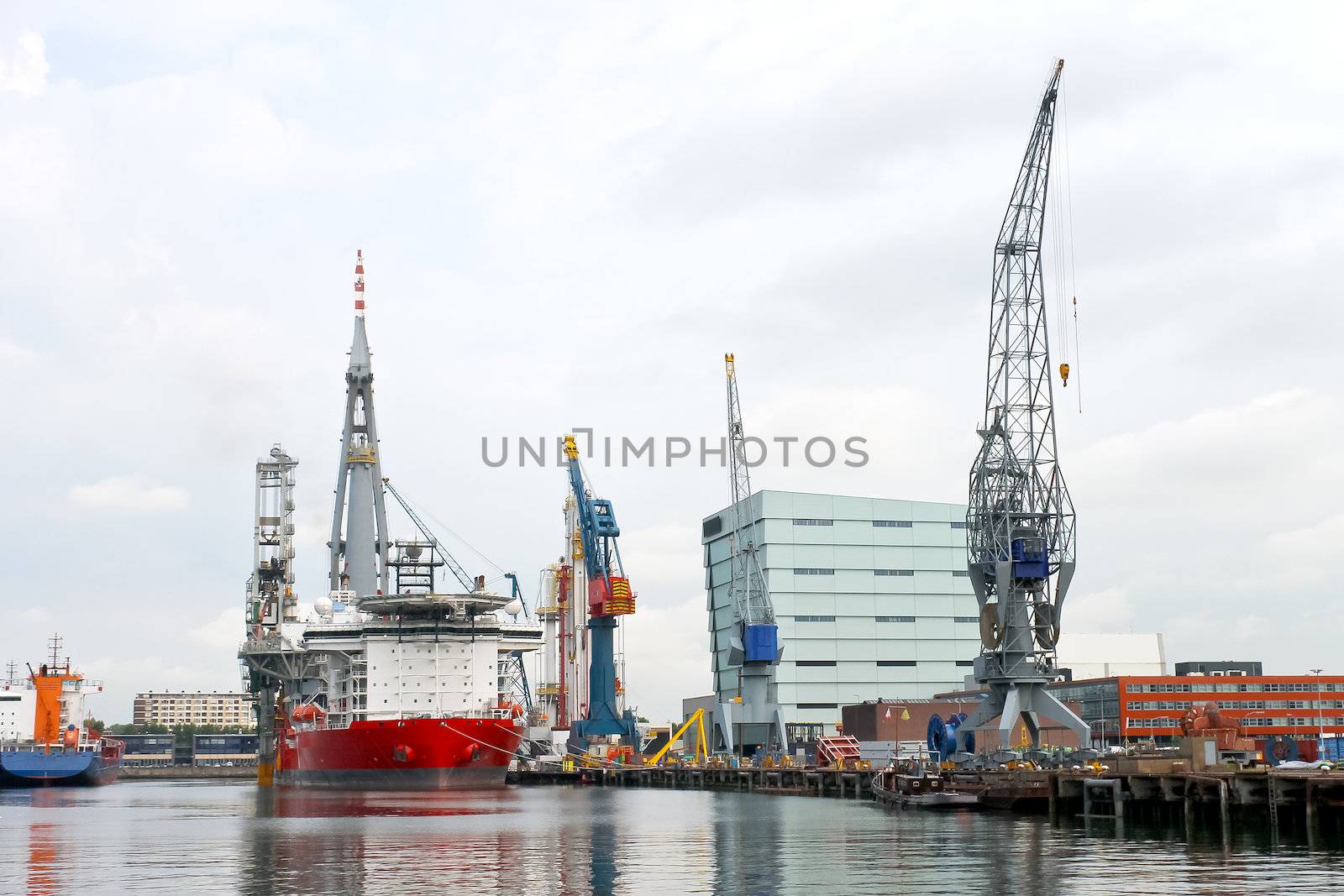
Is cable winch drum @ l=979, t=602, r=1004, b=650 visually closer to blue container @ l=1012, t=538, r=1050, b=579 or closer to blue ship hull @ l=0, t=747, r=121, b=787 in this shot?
blue container @ l=1012, t=538, r=1050, b=579

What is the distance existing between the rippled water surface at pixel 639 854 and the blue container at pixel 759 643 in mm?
40357

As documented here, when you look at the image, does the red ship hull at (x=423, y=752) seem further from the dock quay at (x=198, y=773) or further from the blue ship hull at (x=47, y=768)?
the dock quay at (x=198, y=773)

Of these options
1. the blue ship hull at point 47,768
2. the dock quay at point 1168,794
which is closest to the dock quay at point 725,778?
the dock quay at point 1168,794

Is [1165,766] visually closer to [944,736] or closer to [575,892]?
[944,736]

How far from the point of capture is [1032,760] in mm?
74188

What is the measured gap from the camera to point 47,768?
121250mm

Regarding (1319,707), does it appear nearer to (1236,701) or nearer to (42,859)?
(1236,701)

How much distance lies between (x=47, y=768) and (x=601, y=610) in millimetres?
46886

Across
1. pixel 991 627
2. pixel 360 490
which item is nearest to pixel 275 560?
pixel 360 490

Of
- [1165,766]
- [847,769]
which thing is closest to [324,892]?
[1165,766]

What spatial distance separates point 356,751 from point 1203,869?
61.8 metres

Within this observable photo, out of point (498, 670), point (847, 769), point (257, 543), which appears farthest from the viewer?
point (257, 543)

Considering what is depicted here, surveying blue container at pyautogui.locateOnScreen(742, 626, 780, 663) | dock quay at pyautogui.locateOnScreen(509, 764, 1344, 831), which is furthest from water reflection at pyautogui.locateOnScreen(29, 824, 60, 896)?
blue container at pyautogui.locateOnScreen(742, 626, 780, 663)

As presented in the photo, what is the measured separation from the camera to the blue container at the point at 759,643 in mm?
112144
